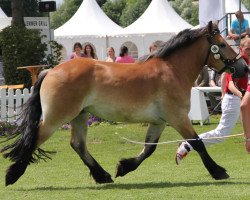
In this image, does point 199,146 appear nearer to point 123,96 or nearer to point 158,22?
point 123,96

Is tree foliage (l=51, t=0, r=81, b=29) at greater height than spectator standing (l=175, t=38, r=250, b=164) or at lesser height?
lesser

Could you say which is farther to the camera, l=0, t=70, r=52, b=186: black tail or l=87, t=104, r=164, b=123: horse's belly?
l=87, t=104, r=164, b=123: horse's belly

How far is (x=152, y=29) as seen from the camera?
131 feet

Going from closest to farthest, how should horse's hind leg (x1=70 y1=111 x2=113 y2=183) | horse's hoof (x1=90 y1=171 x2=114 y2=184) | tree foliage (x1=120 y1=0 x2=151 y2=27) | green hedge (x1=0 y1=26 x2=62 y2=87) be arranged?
horse's hoof (x1=90 y1=171 x2=114 y2=184) → horse's hind leg (x1=70 y1=111 x2=113 y2=183) → green hedge (x1=0 y1=26 x2=62 y2=87) → tree foliage (x1=120 y1=0 x2=151 y2=27)

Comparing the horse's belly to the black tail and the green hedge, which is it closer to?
the black tail

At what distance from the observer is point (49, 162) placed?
14.4 m

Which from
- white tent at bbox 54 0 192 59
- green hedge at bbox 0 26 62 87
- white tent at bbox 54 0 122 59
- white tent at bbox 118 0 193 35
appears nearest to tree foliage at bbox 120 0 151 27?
white tent at bbox 54 0 122 59

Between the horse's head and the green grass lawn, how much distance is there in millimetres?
1442

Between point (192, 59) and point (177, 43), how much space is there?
0.30 m

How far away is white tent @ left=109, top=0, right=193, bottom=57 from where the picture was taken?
129ft

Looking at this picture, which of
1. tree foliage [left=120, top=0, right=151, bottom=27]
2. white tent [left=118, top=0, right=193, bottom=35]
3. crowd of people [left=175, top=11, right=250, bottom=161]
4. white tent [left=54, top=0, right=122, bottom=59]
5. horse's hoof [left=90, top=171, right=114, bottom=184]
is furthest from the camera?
tree foliage [left=120, top=0, right=151, bottom=27]

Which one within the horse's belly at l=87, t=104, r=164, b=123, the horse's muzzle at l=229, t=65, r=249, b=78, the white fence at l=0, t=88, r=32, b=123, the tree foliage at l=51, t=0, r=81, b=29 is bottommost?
the tree foliage at l=51, t=0, r=81, b=29

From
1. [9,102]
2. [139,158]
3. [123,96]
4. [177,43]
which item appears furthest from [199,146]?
[9,102]

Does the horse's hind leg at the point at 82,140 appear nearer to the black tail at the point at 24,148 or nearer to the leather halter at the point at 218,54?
the black tail at the point at 24,148
